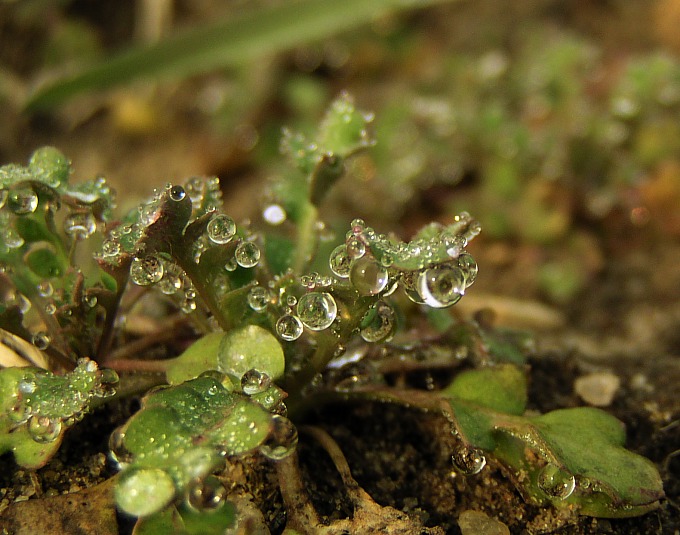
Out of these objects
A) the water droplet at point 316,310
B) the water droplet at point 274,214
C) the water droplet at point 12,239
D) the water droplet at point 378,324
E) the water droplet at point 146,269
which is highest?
the water droplet at point 146,269

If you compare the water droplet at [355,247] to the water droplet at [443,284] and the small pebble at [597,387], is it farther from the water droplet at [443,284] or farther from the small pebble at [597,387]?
the small pebble at [597,387]

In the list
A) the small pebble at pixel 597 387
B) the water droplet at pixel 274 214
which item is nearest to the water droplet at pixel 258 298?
the water droplet at pixel 274 214

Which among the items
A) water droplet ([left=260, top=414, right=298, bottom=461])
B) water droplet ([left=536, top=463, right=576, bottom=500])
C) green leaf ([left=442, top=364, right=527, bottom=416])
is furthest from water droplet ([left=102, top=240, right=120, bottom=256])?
water droplet ([left=536, top=463, right=576, bottom=500])

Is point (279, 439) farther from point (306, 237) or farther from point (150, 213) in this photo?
point (306, 237)

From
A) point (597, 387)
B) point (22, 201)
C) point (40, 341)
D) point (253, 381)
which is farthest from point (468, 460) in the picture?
point (22, 201)

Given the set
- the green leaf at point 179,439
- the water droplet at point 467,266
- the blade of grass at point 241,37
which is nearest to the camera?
the green leaf at point 179,439
